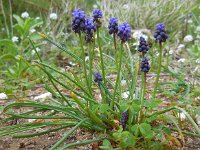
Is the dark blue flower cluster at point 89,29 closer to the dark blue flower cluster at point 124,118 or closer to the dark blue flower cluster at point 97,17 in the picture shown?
the dark blue flower cluster at point 97,17

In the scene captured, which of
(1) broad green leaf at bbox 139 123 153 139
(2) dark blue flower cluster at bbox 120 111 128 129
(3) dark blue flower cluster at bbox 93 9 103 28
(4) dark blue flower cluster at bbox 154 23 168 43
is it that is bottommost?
→ (1) broad green leaf at bbox 139 123 153 139

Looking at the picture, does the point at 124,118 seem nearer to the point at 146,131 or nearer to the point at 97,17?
Result: the point at 146,131

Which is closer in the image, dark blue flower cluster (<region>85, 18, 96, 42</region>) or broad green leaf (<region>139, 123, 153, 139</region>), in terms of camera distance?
broad green leaf (<region>139, 123, 153, 139</region>)

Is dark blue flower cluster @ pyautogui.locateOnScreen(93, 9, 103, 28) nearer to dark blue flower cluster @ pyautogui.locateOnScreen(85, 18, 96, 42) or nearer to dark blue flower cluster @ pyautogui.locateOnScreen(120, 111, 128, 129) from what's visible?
dark blue flower cluster @ pyautogui.locateOnScreen(85, 18, 96, 42)

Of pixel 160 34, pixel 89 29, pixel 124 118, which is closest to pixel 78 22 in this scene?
pixel 89 29

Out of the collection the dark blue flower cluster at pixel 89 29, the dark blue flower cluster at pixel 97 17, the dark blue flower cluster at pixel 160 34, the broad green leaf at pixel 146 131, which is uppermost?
the dark blue flower cluster at pixel 97 17

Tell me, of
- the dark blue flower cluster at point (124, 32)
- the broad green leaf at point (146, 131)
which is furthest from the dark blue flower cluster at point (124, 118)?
the dark blue flower cluster at point (124, 32)

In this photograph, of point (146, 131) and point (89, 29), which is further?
point (89, 29)

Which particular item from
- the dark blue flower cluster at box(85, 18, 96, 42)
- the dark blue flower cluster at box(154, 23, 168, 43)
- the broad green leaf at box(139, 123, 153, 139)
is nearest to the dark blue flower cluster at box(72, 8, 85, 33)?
the dark blue flower cluster at box(85, 18, 96, 42)

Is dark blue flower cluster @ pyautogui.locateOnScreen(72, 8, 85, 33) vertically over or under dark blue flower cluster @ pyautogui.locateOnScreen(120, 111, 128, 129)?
over

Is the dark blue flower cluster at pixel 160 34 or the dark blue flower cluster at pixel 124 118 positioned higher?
the dark blue flower cluster at pixel 160 34

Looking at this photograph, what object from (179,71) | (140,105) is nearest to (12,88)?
(179,71)
